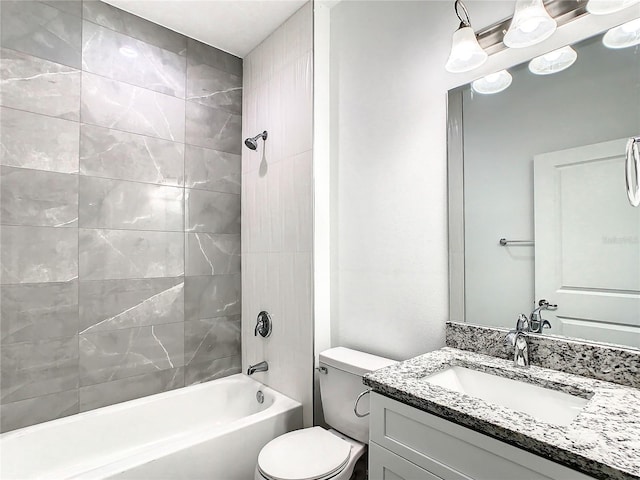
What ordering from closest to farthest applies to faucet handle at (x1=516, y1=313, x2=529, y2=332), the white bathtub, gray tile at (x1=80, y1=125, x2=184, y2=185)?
faucet handle at (x1=516, y1=313, x2=529, y2=332)
the white bathtub
gray tile at (x1=80, y1=125, x2=184, y2=185)

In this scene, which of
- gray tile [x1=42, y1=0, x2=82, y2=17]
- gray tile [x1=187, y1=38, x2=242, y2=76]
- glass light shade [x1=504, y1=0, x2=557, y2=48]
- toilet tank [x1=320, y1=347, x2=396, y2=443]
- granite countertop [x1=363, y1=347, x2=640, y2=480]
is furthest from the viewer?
gray tile [x1=187, y1=38, x2=242, y2=76]

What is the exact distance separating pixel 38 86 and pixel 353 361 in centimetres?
206

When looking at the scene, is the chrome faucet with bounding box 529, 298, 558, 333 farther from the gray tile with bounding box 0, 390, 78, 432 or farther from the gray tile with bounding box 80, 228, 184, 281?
the gray tile with bounding box 0, 390, 78, 432

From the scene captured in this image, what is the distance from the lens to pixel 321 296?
204 cm

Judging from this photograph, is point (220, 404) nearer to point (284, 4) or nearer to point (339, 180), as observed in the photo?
point (339, 180)

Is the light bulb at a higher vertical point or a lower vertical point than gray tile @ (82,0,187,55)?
lower

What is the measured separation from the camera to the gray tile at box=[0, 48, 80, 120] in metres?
1.77

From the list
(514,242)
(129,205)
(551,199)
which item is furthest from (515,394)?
(129,205)

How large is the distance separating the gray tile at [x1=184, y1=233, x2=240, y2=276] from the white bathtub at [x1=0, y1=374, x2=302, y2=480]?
2.41ft

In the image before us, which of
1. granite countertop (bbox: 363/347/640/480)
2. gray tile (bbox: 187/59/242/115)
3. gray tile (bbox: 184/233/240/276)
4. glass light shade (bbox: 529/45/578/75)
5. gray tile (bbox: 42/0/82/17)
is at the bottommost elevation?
granite countertop (bbox: 363/347/640/480)

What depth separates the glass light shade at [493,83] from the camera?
139cm

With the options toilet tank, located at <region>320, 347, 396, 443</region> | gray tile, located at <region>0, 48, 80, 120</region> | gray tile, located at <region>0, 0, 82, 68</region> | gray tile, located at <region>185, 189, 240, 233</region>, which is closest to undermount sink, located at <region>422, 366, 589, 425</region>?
toilet tank, located at <region>320, 347, 396, 443</region>

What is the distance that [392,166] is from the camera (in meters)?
1.77

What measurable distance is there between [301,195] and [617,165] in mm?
1406
